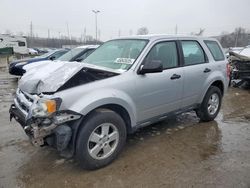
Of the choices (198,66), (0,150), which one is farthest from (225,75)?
(0,150)

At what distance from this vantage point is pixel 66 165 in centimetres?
370

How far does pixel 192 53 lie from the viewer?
499 centimetres

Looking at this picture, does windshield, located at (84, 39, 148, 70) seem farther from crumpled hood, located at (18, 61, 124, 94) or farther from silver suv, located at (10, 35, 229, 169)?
crumpled hood, located at (18, 61, 124, 94)

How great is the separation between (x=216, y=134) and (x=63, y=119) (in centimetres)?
313

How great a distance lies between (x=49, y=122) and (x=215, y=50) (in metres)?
4.03

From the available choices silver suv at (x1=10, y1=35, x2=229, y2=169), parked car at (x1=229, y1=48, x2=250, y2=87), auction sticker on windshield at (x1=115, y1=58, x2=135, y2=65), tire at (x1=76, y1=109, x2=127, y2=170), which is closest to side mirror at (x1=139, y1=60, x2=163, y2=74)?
silver suv at (x1=10, y1=35, x2=229, y2=169)

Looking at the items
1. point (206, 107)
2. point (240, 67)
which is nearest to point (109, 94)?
point (206, 107)

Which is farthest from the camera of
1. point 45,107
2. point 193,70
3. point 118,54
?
point 193,70

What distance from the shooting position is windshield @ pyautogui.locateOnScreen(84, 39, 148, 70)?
405 centimetres

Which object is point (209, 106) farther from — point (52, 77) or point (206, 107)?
point (52, 77)

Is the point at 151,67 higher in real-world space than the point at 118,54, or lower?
lower

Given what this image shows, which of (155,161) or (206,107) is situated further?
(206,107)

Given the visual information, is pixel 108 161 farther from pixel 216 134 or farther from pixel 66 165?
pixel 216 134

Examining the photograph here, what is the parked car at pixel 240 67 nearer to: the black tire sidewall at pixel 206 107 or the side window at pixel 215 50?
the side window at pixel 215 50
